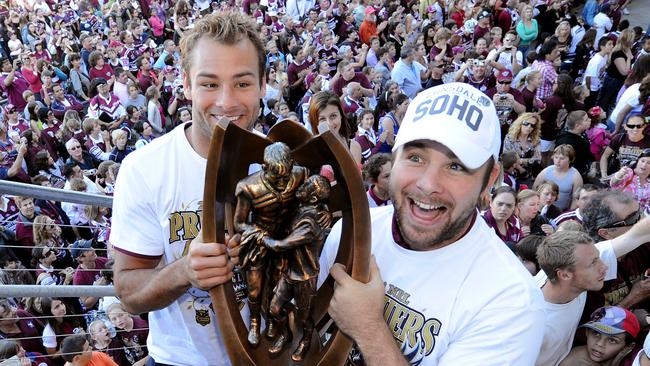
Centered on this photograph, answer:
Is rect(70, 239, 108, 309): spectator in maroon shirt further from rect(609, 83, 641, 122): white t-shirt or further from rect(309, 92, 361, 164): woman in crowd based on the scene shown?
rect(609, 83, 641, 122): white t-shirt

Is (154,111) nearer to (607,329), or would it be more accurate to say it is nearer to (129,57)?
(129,57)

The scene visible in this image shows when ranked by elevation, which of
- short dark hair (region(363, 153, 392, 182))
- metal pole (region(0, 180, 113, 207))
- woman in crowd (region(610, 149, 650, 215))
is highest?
metal pole (region(0, 180, 113, 207))

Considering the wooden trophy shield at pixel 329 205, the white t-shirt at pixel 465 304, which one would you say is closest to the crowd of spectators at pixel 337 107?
the wooden trophy shield at pixel 329 205

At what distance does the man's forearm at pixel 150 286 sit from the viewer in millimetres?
2014

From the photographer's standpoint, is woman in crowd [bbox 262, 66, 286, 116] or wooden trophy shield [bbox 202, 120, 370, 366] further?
woman in crowd [bbox 262, 66, 286, 116]

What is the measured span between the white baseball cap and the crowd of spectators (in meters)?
0.89

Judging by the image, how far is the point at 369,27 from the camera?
13.1m

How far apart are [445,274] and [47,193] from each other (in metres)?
2.16

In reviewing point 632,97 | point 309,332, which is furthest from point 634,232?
point 632,97

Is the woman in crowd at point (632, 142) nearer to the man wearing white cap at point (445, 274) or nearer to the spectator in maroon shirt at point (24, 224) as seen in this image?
the man wearing white cap at point (445, 274)

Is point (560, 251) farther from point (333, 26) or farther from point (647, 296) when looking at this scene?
point (333, 26)

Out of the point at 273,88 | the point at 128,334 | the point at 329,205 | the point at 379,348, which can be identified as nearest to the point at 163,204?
the point at 329,205

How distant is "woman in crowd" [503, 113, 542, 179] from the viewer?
7461 millimetres

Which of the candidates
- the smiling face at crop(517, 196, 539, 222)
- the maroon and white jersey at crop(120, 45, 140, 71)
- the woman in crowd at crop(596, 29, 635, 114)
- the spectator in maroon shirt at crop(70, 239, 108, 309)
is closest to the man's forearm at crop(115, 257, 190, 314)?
the spectator in maroon shirt at crop(70, 239, 108, 309)
